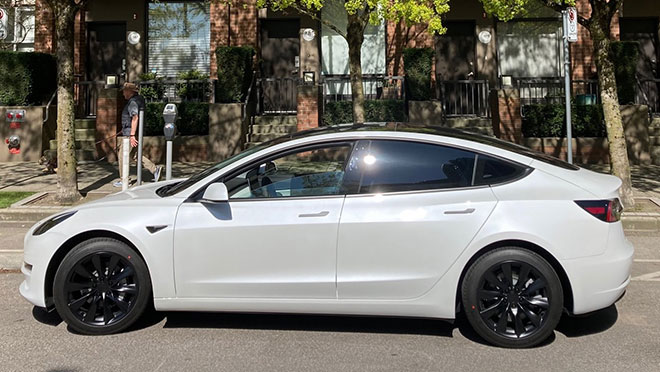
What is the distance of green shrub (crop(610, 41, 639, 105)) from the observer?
14.2 meters

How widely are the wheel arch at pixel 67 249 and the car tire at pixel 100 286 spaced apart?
3cm

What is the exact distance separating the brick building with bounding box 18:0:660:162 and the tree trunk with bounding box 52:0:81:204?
6497 mm

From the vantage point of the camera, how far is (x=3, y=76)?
551 inches

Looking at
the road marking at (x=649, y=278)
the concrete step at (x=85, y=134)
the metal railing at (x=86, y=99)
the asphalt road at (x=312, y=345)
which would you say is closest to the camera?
the asphalt road at (x=312, y=345)

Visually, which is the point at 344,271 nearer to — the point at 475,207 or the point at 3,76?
the point at 475,207

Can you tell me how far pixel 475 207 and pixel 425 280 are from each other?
666 millimetres

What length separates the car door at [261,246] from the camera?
407 cm

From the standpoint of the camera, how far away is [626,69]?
46.8 ft

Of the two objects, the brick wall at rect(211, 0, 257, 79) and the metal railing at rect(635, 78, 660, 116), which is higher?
the brick wall at rect(211, 0, 257, 79)

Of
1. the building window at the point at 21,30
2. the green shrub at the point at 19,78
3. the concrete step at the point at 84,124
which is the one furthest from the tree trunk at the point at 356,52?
the building window at the point at 21,30

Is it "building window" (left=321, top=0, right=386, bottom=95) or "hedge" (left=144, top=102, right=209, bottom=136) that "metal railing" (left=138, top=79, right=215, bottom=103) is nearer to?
"hedge" (left=144, top=102, right=209, bottom=136)

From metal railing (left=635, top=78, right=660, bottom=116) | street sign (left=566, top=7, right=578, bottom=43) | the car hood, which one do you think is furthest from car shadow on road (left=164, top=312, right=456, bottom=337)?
metal railing (left=635, top=78, right=660, bottom=116)

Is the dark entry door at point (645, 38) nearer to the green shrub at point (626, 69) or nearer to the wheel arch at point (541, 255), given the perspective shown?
the green shrub at point (626, 69)

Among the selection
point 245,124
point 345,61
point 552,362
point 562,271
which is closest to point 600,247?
point 562,271
